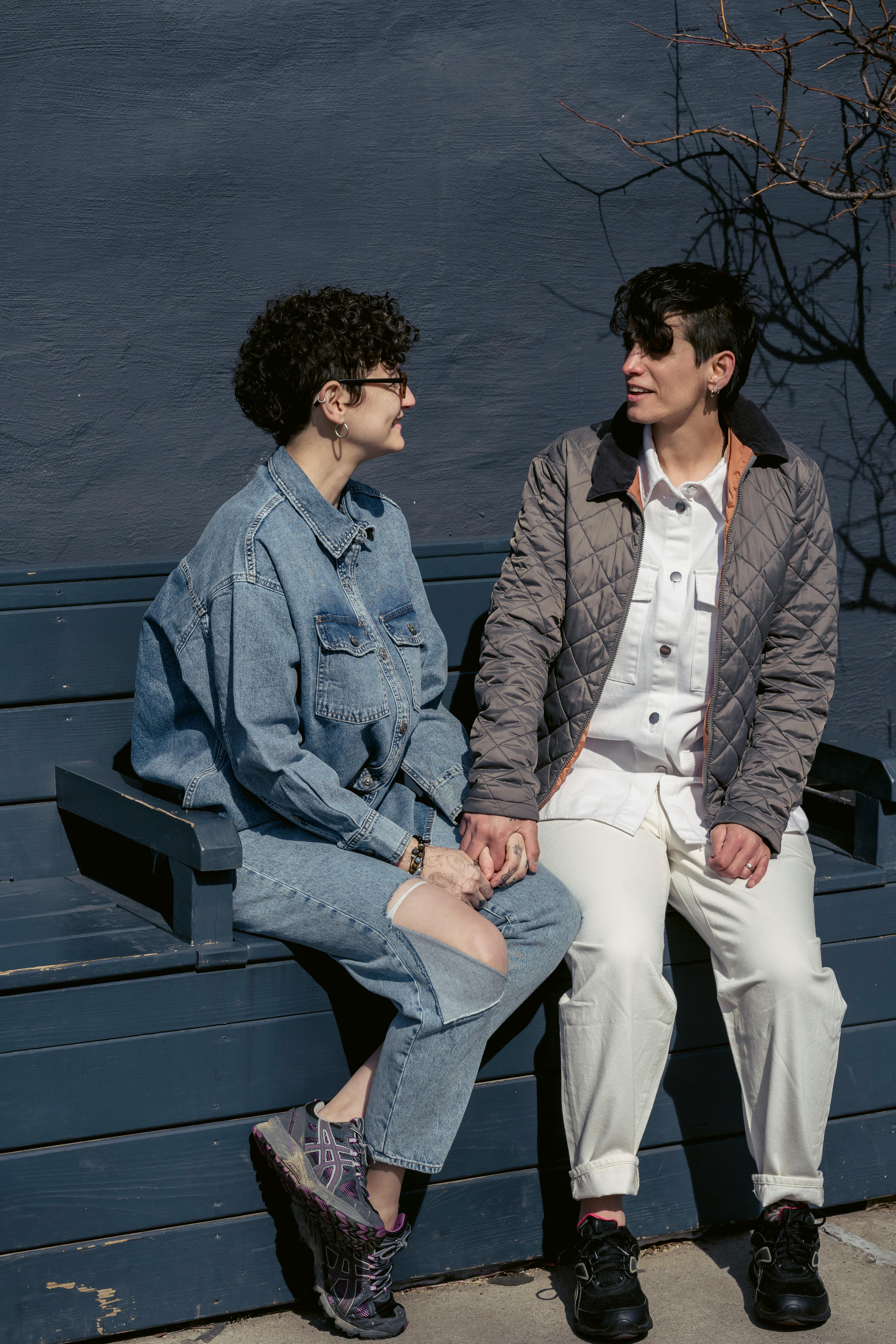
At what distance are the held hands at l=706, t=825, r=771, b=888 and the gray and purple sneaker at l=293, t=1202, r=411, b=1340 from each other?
0.84 metres

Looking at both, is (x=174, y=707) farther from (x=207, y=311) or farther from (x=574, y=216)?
(x=574, y=216)

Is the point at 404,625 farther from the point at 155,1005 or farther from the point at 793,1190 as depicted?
the point at 793,1190

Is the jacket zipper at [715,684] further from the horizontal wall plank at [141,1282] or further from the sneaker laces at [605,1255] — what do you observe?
the horizontal wall plank at [141,1282]

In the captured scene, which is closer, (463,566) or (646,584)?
(646,584)

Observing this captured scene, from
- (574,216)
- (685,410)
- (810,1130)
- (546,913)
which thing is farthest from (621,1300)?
(574,216)

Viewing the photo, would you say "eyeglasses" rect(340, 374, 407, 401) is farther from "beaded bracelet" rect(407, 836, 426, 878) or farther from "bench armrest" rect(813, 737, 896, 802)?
"bench armrest" rect(813, 737, 896, 802)

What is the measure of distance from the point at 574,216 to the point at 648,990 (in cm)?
205

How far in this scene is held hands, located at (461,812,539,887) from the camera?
8.43ft

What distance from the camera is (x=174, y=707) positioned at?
8.53 ft

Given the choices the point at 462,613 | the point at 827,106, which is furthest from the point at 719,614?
the point at 827,106

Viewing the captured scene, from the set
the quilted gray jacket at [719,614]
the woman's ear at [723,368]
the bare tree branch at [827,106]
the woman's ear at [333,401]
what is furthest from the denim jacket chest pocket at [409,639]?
the bare tree branch at [827,106]

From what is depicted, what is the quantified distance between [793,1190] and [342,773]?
43.0 inches

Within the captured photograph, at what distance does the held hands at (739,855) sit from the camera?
8.58 ft

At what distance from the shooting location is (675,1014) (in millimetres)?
2570
